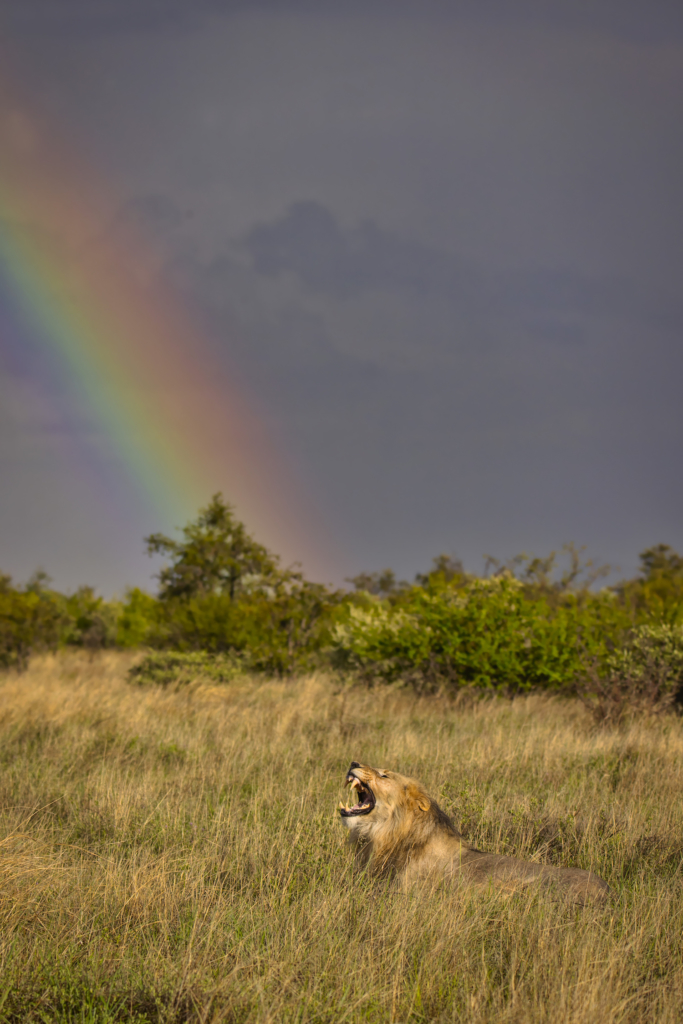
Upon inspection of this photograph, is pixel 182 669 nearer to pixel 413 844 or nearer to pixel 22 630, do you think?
pixel 22 630

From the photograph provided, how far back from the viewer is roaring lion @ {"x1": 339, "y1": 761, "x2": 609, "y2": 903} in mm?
3705

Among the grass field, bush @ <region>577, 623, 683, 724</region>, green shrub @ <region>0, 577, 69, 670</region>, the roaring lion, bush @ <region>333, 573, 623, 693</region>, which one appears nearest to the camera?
the grass field

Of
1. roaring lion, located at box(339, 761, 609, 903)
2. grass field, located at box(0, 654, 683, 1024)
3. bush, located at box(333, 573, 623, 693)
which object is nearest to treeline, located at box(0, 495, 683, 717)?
bush, located at box(333, 573, 623, 693)

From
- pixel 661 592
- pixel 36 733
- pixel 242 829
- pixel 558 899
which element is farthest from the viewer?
pixel 661 592

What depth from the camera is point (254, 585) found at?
57.1ft

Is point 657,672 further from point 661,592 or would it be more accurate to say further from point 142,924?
point 661,592

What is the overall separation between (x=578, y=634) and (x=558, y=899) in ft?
28.7

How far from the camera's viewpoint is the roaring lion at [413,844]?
3.71 meters

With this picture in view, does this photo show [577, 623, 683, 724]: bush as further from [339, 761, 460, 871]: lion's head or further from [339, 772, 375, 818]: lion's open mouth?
[339, 772, 375, 818]: lion's open mouth

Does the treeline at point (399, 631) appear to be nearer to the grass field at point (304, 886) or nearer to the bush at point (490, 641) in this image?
the bush at point (490, 641)

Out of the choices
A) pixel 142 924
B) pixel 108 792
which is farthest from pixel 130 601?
pixel 142 924

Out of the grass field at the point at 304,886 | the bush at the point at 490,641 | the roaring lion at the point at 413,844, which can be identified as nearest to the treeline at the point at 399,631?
the bush at the point at 490,641

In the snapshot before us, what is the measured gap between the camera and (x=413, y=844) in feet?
12.6

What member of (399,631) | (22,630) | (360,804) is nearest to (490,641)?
(399,631)
